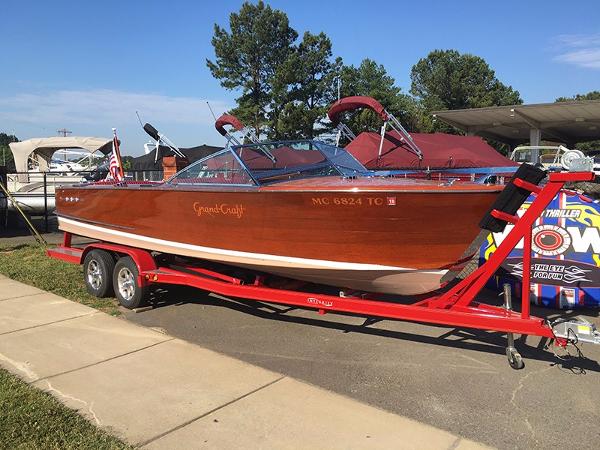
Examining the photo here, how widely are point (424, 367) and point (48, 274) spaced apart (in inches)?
254

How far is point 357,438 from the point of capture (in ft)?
10.8

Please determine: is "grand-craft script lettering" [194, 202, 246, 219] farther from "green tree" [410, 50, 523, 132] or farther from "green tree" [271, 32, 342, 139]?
"green tree" [410, 50, 523, 132]

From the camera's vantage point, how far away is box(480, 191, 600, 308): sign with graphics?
5941 mm

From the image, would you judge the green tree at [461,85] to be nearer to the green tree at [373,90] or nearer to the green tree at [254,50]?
the green tree at [373,90]

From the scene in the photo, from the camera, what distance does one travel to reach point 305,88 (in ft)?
119

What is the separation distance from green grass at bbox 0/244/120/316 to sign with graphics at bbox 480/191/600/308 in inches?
201

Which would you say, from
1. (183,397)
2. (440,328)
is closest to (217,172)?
(183,397)

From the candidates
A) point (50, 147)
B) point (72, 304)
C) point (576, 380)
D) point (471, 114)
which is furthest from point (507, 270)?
point (471, 114)

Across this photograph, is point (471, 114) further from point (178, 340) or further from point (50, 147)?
point (178, 340)

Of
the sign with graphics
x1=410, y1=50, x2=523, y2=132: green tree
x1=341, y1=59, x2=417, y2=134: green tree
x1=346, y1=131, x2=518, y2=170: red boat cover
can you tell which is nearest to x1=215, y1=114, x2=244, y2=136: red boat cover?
the sign with graphics

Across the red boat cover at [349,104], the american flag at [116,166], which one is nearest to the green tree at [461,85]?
the red boat cover at [349,104]

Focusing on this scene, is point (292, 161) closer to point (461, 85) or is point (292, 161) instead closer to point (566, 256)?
point (566, 256)

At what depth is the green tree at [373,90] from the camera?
106ft

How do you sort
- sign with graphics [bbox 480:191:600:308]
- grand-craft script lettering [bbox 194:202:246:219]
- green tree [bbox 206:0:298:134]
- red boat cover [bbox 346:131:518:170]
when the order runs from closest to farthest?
1. grand-craft script lettering [bbox 194:202:246:219]
2. sign with graphics [bbox 480:191:600:308]
3. red boat cover [bbox 346:131:518:170]
4. green tree [bbox 206:0:298:134]
